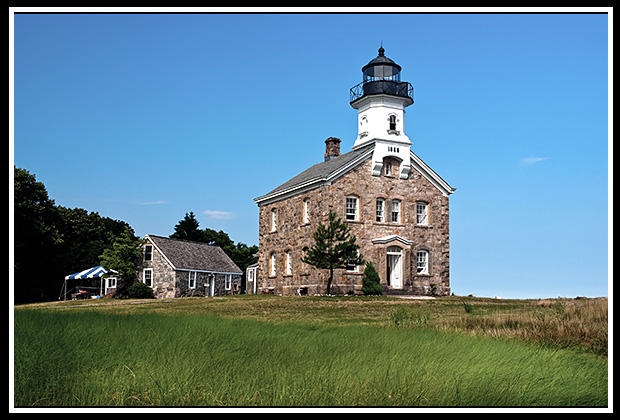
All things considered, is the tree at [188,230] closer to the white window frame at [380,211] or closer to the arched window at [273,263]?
the arched window at [273,263]

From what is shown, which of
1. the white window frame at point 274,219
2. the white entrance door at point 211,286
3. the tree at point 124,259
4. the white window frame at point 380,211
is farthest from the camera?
the white entrance door at point 211,286

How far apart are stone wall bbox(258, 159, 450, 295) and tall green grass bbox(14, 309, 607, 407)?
20.8m

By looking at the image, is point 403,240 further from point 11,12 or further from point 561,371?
point 11,12

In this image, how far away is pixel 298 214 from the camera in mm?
33625

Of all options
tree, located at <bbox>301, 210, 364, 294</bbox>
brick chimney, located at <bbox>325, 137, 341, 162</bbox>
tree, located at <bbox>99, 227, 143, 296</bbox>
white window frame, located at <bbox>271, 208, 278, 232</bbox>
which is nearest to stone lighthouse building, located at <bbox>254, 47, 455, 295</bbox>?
white window frame, located at <bbox>271, 208, 278, 232</bbox>

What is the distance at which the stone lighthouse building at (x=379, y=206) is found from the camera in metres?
31.5

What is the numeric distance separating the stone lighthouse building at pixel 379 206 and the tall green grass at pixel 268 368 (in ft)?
68.3

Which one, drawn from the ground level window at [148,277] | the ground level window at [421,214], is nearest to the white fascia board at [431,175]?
the ground level window at [421,214]

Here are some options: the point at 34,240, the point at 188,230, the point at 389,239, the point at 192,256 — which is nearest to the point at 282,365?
the point at 34,240

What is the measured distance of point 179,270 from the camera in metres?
40.1

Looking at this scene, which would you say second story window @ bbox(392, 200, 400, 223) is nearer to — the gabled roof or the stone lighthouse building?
the stone lighthouse building

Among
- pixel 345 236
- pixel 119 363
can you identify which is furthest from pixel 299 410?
pixel 345 236

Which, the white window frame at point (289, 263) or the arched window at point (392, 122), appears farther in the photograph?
the white window frame at point (289, 263)

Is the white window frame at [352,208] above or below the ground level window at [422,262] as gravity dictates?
above
